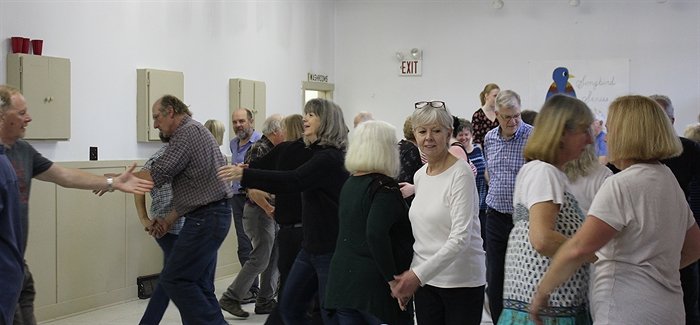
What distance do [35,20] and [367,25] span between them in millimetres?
5952

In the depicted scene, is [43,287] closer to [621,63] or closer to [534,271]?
[534,271]

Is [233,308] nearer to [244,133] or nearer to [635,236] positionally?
[244,133]

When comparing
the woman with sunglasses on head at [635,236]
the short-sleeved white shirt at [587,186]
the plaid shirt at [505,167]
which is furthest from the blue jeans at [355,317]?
the plaid shirt at [505,167]

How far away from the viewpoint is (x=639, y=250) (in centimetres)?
270

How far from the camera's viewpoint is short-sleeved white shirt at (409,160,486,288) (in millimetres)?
3602

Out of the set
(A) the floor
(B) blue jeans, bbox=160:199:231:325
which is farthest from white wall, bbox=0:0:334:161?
(B) blue jeans, bbox=160:199:231:325

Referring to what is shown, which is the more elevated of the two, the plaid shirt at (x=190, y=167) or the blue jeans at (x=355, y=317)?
the plaid shirt at (x=190, y=167)

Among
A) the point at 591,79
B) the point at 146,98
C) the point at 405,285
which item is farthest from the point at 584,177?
the point at 591,79

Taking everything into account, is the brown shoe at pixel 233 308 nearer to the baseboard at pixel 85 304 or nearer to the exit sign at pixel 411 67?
the baseboard at pixel 85 304

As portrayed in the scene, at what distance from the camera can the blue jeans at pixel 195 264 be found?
524 centimetres

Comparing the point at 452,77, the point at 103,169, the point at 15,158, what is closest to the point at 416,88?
the point at 452,77

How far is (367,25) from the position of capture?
12.2 m

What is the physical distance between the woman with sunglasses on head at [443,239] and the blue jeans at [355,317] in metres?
0.23

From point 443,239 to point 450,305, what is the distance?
30 centimetres
